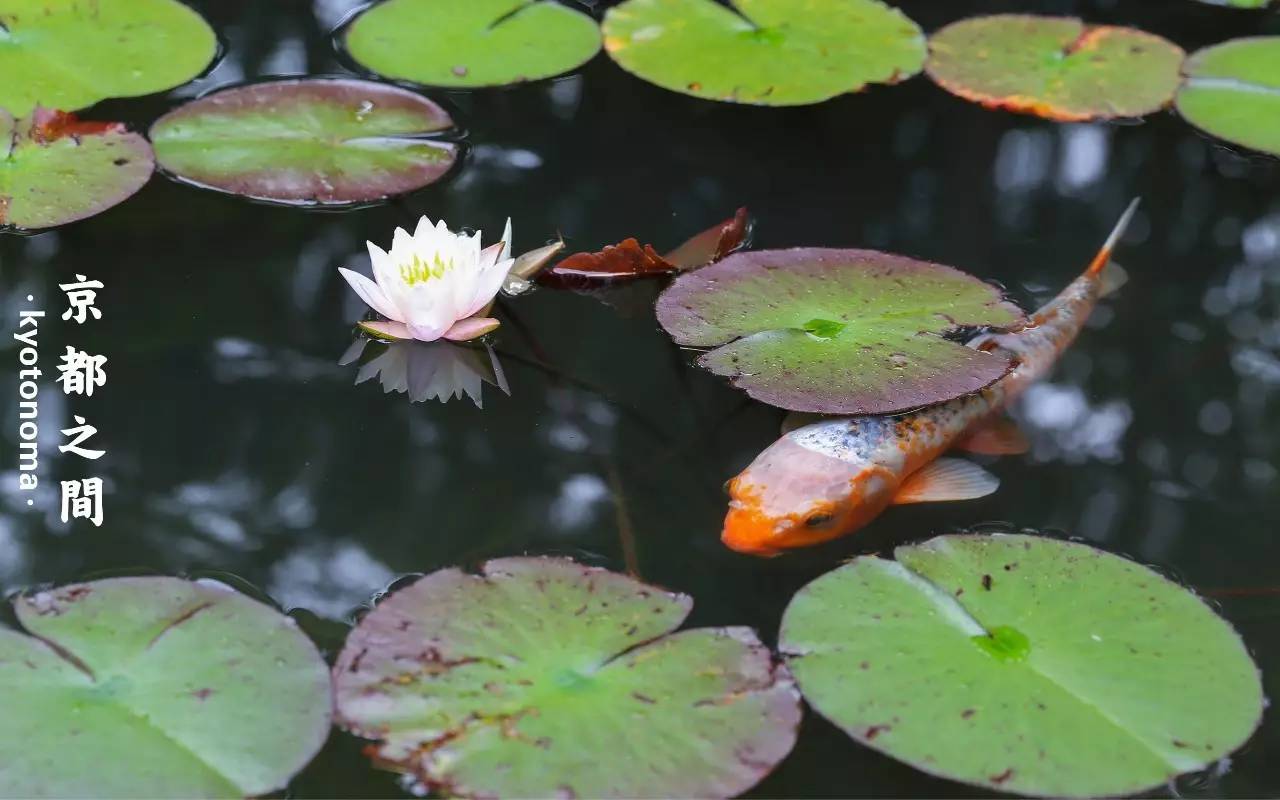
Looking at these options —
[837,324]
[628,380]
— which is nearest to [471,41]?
[628,380]

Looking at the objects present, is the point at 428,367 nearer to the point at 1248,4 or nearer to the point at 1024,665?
the point at 1024,665

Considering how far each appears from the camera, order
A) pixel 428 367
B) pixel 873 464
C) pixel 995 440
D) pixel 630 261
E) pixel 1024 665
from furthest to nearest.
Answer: pixel 630 261 → pixel 428 367 → pixel 995 440 → pixel 873 464 → pixel 1024 665

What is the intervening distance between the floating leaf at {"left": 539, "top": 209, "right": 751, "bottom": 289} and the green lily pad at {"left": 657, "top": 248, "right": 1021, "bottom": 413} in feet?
0.38

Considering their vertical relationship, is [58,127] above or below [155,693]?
above

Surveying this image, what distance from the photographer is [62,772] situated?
156 centimetres

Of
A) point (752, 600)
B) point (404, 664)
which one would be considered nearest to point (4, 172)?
point (404, 664)

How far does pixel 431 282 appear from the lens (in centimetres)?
232

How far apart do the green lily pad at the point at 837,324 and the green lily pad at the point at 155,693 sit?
0.94 metres

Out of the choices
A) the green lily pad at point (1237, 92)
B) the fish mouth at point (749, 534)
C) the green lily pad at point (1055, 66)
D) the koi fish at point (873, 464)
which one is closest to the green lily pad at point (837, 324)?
the koi fish at point (873, 464)

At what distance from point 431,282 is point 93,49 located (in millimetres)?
1538

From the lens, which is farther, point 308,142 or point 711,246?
point 308,142

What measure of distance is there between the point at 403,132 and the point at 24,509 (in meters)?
1.32

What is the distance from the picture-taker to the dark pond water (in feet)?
6.58

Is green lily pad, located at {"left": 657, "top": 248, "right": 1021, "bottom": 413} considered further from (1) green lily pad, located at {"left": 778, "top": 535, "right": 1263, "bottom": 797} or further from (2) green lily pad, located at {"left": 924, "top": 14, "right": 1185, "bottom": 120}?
(2) green lily pad, located at {"left": 924, "top": 14, "right": 1185, "bottom": 120}
